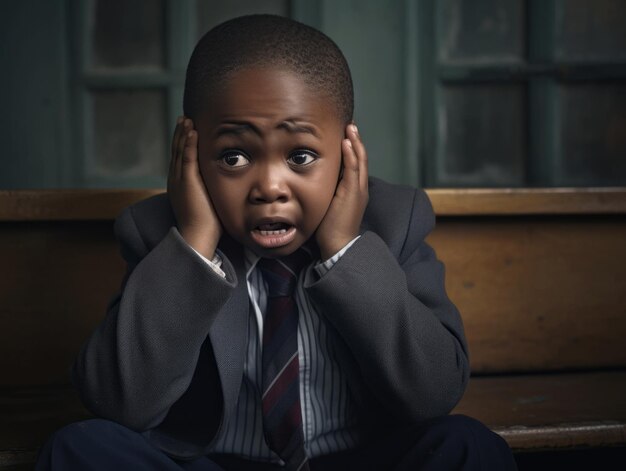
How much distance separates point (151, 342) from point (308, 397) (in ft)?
0.78

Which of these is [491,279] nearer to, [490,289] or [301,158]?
[490,289]

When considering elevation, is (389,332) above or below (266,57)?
below

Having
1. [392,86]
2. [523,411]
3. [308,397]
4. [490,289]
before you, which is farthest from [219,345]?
[392,86]

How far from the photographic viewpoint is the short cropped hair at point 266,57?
A: 2.97 ft

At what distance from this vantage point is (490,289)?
55.2 inches

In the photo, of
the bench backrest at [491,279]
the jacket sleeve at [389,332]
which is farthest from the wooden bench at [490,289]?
the jacket sleeve at [389,332]

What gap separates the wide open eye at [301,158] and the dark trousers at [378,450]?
376mm

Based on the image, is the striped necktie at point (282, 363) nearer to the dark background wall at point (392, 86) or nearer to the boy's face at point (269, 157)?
the boy's face at point (269, 157)

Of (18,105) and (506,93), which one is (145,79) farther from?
(506,93)

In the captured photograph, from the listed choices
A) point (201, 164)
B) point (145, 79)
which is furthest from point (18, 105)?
point (201, 164)

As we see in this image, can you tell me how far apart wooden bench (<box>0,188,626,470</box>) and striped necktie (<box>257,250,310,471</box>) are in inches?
15.1

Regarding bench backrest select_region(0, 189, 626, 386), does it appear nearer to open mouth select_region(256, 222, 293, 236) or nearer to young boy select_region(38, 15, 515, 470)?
young boy select_region(38, 15, 515, 470)

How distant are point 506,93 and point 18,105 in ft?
4.16

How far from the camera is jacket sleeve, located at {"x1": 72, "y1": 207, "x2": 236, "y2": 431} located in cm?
89
